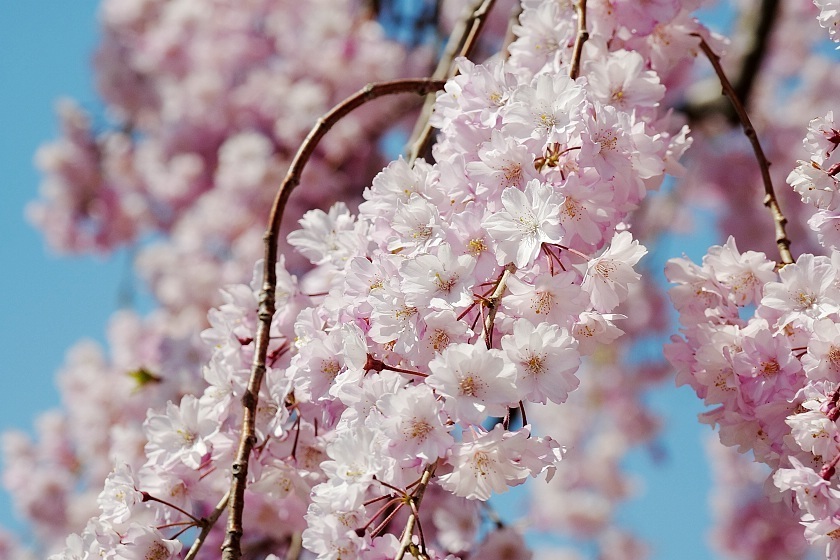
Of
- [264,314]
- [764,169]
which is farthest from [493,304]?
[764,169]

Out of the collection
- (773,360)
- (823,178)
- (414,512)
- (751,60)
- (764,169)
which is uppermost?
(751,60)

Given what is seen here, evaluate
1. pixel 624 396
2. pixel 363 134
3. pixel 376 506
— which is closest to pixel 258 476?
pixel 376 506

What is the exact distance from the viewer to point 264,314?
3.93 feet

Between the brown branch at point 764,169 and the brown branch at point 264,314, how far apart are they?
0.42 metres

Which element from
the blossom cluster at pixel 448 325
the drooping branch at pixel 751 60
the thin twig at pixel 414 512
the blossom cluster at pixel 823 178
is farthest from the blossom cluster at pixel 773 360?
the drooping branch at pixel 751 60

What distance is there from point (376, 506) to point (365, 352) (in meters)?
0.23

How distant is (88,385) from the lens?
177 inches

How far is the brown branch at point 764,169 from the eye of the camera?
119cm

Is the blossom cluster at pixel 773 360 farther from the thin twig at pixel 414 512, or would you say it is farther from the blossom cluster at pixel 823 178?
the thin twig at pixel 414 512

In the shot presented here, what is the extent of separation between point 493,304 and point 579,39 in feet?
1.40

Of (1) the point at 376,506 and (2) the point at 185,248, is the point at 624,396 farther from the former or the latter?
(1) the point at 376,506

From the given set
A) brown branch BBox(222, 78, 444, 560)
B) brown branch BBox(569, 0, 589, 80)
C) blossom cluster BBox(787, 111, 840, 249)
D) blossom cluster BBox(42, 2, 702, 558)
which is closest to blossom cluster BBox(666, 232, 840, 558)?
blossom cluster BBox(787, 111, 840, 249)

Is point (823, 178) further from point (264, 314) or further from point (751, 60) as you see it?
point (751, 60)

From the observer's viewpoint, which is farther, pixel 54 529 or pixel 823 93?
pixel 823 93
